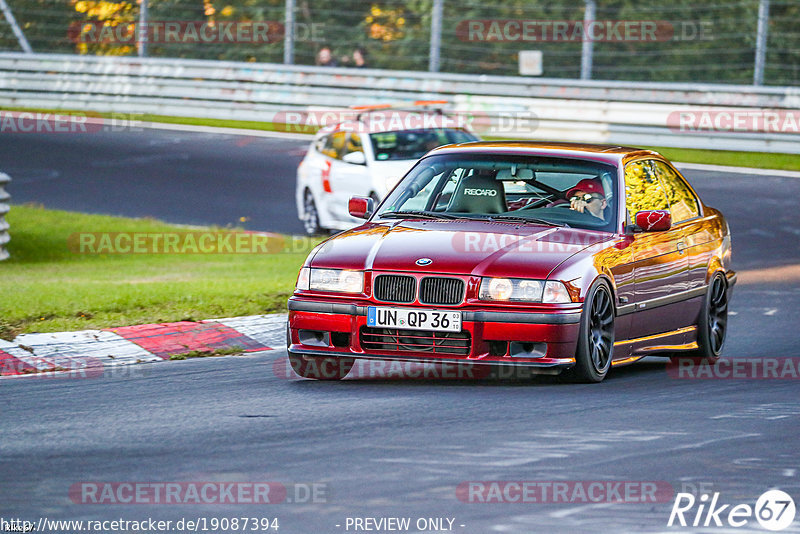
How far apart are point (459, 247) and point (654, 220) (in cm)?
144

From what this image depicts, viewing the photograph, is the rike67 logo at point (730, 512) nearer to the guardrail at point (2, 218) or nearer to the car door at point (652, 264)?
the car door at point (652, 264)

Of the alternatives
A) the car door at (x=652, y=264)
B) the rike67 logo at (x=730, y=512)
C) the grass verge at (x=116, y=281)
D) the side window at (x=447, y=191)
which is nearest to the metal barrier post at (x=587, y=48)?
the grass verge at (x=116, y=281)

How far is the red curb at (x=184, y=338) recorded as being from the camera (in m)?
10.8

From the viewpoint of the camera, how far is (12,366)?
988cm

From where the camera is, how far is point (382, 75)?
27531 millimetres

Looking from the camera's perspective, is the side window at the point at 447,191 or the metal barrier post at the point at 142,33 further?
the metal barrier post at the point at 142,33

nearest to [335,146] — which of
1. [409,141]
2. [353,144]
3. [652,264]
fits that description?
[353,144]

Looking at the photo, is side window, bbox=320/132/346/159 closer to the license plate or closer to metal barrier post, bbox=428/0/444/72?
metal barrier post, bbox=428/0/444/72

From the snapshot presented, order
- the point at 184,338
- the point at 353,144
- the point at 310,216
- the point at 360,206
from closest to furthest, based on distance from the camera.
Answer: the point at 360,206 < the point at 184,338 < the point at 353,144 < the point at 310,216

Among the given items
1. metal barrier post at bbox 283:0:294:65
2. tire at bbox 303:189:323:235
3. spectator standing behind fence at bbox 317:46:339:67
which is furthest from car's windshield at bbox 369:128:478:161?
spectator standing behind fence at bbox 317:46:339:67

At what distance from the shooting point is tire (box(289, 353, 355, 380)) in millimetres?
9258

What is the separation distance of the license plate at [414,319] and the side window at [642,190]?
178cm

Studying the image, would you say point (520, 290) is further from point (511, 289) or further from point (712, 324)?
point (712, 324)

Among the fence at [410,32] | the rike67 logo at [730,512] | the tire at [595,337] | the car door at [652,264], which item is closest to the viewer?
the rike67 logo at [730,512]
